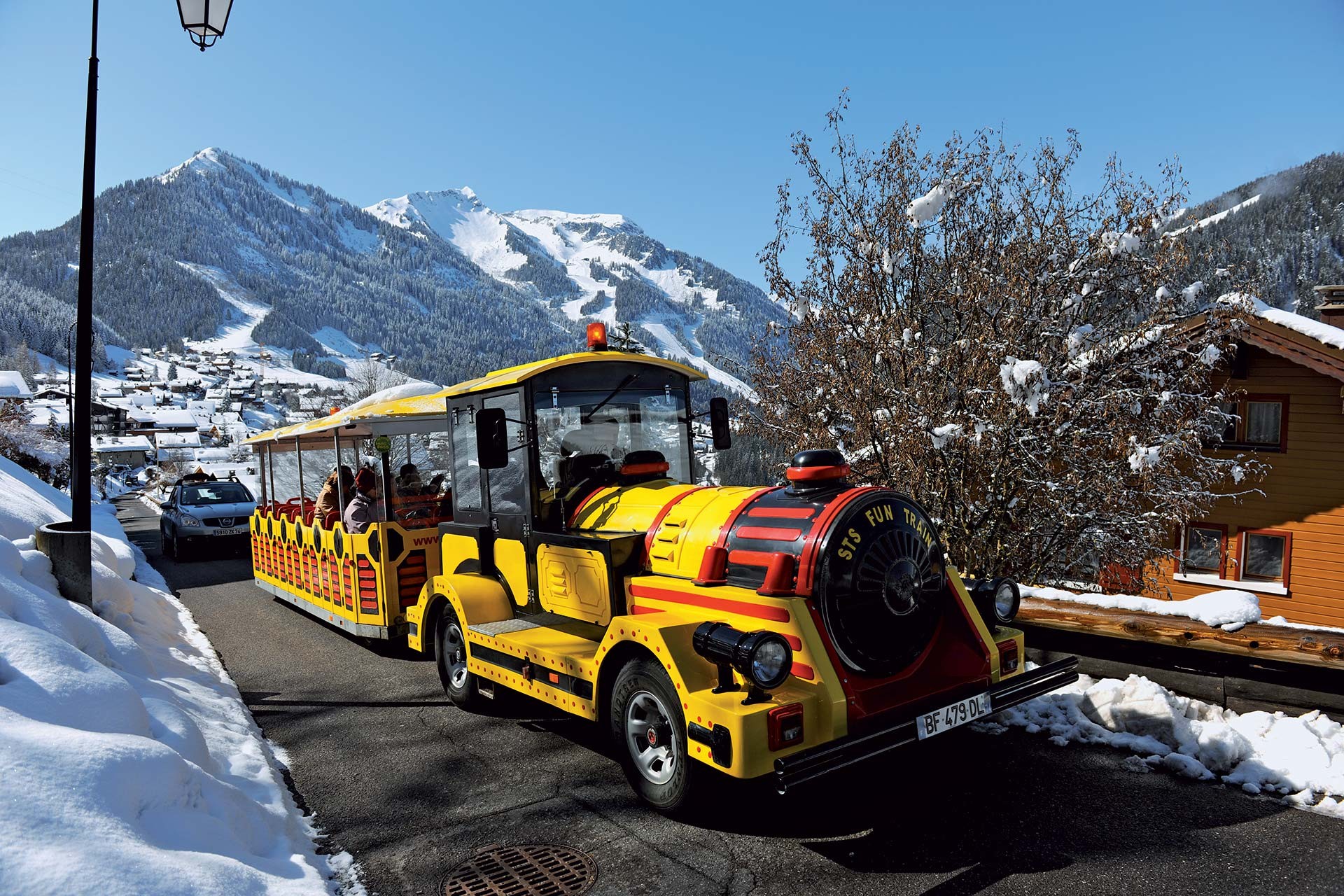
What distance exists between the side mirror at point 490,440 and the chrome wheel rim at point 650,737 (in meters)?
1.99

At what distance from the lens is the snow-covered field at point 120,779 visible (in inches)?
108

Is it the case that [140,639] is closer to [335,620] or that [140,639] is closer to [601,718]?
[335,620]

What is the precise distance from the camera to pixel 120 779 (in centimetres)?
322

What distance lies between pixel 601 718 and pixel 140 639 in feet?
16.7

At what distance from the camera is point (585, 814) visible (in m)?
4.30

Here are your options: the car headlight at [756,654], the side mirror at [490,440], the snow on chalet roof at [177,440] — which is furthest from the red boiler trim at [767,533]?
the snow on chalet roof at [177,440]

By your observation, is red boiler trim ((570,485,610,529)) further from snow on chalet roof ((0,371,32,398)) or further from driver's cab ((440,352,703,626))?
snow on chalet roof ((0,371,32,398))

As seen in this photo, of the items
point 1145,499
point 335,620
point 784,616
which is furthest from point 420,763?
point 1145,499

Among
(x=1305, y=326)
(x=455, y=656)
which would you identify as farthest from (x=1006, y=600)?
(x=1305, y=326)

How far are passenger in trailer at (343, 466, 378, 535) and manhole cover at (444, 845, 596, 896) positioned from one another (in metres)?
5.42

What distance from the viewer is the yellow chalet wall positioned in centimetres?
1338

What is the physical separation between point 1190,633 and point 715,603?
343cm

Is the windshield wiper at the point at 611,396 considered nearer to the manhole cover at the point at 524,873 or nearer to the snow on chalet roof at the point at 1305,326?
the manhole cover at the point at 524,873

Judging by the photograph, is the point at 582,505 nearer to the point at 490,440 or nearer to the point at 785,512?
the point at 490,440
